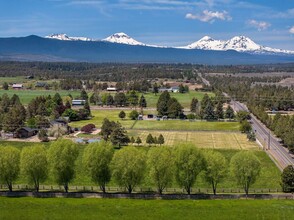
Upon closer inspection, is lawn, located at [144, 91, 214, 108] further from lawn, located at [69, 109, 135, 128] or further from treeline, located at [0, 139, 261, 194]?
treeline, located at [0, 139, 261, 194]

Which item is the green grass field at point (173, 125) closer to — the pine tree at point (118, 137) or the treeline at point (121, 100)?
the pine tree at point (118, 137)

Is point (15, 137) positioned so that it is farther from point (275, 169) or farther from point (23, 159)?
point (275, 169)

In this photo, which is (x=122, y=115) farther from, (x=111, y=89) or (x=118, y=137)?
(x=111, y=89)

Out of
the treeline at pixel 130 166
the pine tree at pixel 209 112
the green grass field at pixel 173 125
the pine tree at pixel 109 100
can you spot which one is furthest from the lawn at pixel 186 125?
the treeline at pixel 130 166

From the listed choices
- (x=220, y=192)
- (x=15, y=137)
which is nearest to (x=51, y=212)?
(x=220, y=192)

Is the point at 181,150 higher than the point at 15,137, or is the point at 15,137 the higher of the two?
the point at 181,150

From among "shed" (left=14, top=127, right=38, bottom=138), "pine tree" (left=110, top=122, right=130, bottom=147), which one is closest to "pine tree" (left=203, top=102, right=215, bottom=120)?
"pine tree" (left=110, top=122, right=130, bottom=147)
